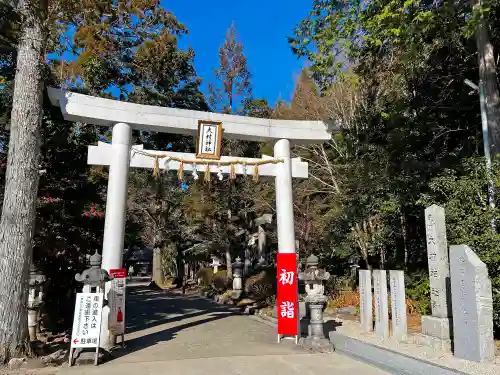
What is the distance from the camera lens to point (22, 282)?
6742 mm

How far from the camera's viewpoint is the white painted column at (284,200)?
9461mm

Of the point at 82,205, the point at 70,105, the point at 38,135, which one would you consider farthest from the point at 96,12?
the point at 82,205

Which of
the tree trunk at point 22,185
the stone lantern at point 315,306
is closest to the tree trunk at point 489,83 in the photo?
the stone lantern at point 315,306

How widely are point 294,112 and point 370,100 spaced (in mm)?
4508

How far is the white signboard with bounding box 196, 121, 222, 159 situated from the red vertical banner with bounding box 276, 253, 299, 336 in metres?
3.06

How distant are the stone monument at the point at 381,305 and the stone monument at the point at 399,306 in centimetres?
26

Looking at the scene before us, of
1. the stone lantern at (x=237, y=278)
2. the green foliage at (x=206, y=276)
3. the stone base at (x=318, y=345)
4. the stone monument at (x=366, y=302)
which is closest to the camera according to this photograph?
the stone base at (x=318, y=345)

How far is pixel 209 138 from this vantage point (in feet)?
31.5

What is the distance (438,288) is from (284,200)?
388cm

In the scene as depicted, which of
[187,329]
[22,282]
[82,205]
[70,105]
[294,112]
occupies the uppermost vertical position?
[294,112]

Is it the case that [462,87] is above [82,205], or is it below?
above

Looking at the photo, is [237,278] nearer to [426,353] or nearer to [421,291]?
[421,291]

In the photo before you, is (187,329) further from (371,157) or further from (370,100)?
(370,100)

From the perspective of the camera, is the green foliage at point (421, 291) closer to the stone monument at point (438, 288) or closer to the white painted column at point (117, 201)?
the stone monument at point (438, 288)
